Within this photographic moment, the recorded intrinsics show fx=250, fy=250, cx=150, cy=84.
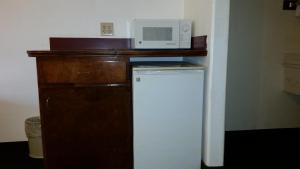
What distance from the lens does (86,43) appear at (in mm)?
2328

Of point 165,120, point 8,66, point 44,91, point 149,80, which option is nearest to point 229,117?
point 165,120

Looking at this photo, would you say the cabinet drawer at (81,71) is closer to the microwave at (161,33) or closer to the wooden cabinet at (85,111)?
the wooden cabinet at (85,111)

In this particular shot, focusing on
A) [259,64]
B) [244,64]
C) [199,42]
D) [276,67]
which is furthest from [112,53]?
[276,67]

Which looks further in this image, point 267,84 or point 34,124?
point 267,84

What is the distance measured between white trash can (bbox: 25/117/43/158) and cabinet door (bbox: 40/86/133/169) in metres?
0.46

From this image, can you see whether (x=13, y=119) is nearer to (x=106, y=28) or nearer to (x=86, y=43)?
(x=86, y=43)

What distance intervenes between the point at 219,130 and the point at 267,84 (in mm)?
1147

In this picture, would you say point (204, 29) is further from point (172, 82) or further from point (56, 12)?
point (56, 12)

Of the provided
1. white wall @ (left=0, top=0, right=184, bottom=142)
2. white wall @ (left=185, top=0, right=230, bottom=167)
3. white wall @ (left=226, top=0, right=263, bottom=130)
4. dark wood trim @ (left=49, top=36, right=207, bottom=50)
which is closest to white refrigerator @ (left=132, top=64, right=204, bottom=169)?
white wall @ (left=185, top=0, right=230, bottom=167)

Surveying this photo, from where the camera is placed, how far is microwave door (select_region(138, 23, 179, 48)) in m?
2.04

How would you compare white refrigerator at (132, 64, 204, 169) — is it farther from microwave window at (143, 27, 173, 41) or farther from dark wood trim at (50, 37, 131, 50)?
dark wood trim at (50, 37, 131, 50)

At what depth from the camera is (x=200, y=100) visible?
1.91 metres

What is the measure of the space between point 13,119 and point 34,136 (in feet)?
1.08

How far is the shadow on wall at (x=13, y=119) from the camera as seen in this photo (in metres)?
2.34
